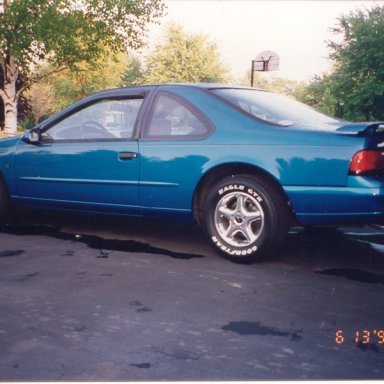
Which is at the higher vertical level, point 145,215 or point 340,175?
point 340,175

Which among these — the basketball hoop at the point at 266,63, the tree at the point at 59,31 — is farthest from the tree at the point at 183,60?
the basketball hoop at the point at 266,63

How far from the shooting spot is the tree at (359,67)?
16469 mm

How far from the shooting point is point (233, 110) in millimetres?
4191

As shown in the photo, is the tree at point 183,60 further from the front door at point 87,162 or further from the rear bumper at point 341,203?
the rear bumper at point 341,203

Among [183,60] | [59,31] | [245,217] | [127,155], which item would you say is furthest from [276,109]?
[183,60]

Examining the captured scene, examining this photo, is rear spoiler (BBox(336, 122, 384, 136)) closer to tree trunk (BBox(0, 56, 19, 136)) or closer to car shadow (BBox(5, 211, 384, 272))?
car shadow (BBox(5, 211, 384, 272))

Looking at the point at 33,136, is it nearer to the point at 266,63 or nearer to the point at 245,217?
the point at 245,217

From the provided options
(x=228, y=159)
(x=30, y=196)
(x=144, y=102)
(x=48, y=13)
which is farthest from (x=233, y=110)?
(x=48, y=13)

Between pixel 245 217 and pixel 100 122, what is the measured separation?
1734mm

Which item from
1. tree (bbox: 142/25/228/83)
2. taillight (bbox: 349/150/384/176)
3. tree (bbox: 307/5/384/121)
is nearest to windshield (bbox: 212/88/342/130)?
taillight (bbox: 349/150/384/176)

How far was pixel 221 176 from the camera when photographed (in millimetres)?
4184

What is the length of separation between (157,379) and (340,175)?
207 cm

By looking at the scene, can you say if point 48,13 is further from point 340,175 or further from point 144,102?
point 340,175

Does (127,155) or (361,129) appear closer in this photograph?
(361,129)
